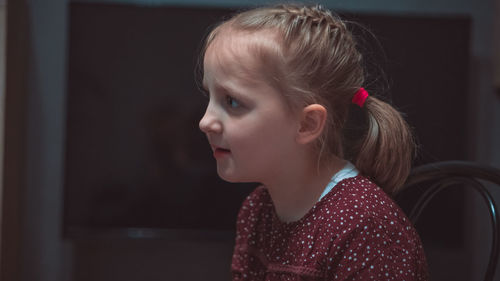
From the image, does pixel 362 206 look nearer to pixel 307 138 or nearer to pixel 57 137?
pixel 307 138

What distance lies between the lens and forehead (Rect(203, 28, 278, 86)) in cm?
72

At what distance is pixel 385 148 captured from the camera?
0.76 metres

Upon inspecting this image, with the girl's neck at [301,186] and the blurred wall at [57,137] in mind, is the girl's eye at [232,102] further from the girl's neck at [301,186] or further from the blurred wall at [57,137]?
the blurred wall at [57,137]

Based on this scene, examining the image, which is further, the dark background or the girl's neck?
the dark background

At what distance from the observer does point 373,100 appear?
791 millimetres

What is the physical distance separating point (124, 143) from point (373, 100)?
4.34 feet

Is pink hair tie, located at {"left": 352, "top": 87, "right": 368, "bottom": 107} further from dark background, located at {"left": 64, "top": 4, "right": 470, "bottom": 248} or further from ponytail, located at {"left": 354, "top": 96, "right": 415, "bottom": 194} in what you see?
dark background, located at {"left": 64, "top": 4, "right": 470, "bottom": 248}

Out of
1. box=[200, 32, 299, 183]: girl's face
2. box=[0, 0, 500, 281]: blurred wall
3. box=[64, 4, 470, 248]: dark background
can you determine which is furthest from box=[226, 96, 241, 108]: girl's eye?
box=[0, 0, 500, 281]: blurred wall

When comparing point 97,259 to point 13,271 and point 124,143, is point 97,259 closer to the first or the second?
point 13,271

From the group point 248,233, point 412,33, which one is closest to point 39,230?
point 248,233

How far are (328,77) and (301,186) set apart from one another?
0.18 metres

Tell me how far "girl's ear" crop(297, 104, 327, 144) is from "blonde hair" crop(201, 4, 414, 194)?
0.02 m

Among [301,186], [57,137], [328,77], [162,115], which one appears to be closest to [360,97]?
[328,77]

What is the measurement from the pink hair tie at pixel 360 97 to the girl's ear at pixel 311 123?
7 centimetres
